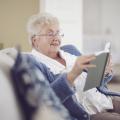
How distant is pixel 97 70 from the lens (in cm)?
186

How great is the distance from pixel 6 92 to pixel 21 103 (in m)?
0.04

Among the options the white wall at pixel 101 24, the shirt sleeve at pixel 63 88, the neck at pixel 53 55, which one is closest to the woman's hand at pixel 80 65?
the shirt sleeve at pixel 63 88

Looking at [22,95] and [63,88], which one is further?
[63,88]

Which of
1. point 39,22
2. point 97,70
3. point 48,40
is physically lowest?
point 97,70

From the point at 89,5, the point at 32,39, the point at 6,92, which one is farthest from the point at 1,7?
the point at 6,92

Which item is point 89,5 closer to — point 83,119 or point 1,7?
point 1,7

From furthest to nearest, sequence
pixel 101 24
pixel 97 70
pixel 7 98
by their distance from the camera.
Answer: pixel 101 24, pixel 97 70, pixel 7 98

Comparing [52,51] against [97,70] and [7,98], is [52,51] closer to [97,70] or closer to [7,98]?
[97,70]

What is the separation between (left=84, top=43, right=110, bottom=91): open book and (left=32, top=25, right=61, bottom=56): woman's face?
0.37m

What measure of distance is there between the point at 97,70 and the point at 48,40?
474 millimetres

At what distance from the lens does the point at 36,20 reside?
84.8 inches

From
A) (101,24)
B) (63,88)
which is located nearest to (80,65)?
(63,88)

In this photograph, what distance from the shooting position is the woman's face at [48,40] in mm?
2172

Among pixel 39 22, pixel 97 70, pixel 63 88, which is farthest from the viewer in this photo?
pixel 39 22
